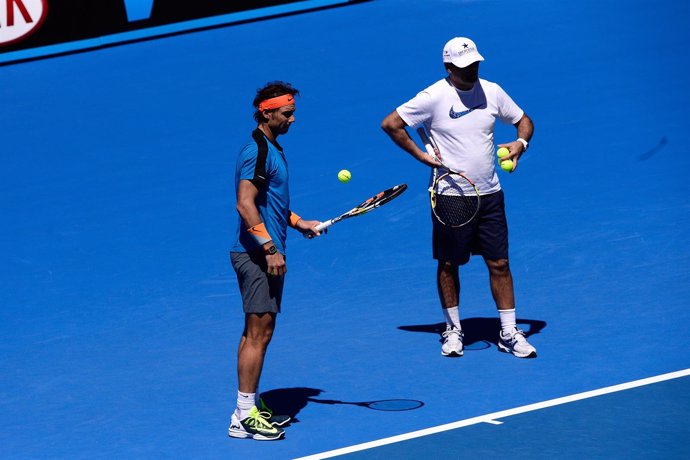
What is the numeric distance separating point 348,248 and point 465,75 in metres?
3.13

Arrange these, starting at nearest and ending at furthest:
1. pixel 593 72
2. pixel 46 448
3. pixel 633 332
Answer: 1. pixel 46 448
2. pixel 633 332
3. pixel 593 72

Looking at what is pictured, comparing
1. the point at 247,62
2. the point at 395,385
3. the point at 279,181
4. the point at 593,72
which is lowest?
the point at 395,385

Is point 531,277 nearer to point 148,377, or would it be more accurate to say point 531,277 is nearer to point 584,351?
point 584,351

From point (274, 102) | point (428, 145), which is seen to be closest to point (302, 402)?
point (274, 102)

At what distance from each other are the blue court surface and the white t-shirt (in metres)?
1.38

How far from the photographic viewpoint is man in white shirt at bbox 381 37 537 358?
9.34m

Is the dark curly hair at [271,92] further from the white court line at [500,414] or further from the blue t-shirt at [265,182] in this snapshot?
the white court line at [500,414]

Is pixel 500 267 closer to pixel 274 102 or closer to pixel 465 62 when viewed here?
pixel 465 62

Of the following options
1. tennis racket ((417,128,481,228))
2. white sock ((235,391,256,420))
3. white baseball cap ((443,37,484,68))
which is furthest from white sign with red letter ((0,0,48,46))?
white sock ((235,391,256,420))

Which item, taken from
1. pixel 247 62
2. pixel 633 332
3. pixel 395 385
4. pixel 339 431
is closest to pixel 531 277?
pixel 633 332

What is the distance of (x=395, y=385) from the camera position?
8.82 meters

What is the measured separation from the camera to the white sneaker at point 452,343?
9.35 metres

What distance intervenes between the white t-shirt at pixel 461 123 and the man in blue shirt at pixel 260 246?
59.9 inches

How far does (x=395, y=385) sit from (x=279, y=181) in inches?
69.7
